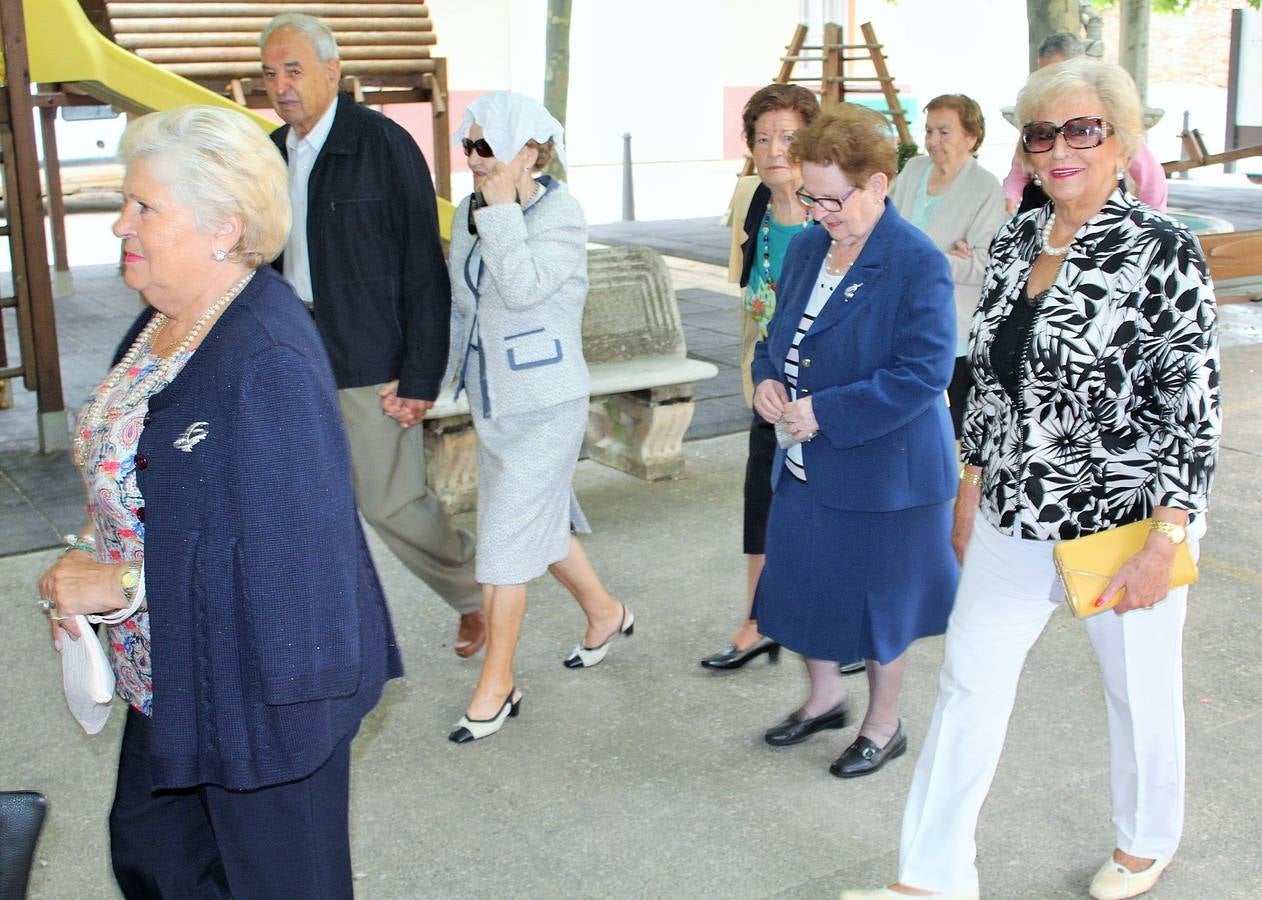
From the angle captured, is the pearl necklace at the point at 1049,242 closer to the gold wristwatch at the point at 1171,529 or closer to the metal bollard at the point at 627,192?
the gold wristwatch at the point at 1171,529

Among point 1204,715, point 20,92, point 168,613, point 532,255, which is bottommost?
point 1204,715

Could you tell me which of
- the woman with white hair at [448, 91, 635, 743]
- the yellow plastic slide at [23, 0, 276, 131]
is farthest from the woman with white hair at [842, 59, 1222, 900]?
the yellow plastic slide at [23, 0, 276, 131]

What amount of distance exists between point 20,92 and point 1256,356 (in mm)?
A: 8008

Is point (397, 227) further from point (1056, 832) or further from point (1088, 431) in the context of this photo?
point (1056, 832)

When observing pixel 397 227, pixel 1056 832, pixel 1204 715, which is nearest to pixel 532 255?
pixel 397 227

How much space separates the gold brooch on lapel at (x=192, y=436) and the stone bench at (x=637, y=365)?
4.45 m

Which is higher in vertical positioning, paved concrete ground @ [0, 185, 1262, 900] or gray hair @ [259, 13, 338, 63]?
gray hair @ [259, 13, 338, 63]

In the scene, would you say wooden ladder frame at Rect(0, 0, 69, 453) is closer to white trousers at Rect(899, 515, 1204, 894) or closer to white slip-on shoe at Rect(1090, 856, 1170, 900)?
white trousers at Rect(899, 515, 1204, 894)

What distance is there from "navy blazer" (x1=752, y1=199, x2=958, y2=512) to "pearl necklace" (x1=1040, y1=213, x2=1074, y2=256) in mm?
554

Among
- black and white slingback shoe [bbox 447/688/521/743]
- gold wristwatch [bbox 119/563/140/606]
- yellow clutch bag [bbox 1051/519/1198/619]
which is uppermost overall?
gold wristwatch [bbox 119/563/140/606]

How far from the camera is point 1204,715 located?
455cm

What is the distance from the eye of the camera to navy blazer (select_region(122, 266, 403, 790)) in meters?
2.32

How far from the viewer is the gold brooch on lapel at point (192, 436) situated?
233 centimetres

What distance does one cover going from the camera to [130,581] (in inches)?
97.3
